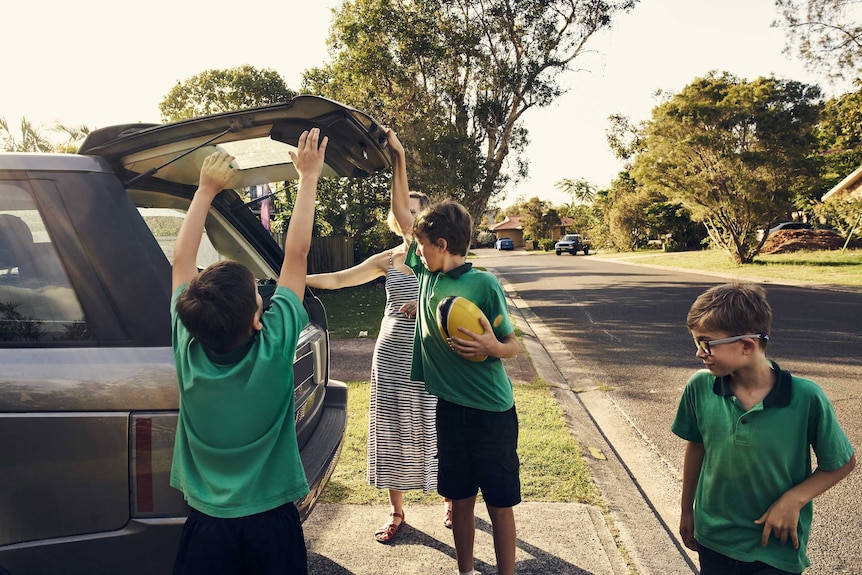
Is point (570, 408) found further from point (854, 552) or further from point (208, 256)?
point (208, 256)

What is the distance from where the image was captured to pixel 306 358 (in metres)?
3.01

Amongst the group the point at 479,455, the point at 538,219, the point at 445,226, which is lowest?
the point at 479,455

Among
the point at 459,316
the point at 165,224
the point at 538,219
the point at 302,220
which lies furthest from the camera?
the point at 538,219

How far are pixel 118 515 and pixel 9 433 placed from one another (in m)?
0.43

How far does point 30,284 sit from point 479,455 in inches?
72.0

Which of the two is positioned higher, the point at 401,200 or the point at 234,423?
the point at 401,200

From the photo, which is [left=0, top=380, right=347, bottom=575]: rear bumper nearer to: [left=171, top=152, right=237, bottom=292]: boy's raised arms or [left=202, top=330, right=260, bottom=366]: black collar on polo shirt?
[left=202, top=330, right=260, bottom=366]: black collar on polo shirt

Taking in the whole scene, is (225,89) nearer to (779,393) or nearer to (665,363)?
(665,363)

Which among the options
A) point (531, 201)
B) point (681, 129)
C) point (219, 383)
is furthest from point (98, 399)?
point (531, 201)

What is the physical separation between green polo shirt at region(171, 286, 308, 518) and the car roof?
78 centimetres

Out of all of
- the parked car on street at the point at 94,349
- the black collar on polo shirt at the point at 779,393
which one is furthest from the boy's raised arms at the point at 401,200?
the black collar on polo shirt at the point at 779,393

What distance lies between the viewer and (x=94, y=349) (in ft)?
7.27

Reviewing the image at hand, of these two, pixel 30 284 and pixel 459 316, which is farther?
pixel 459 316

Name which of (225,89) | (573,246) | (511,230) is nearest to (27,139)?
(225,89)
